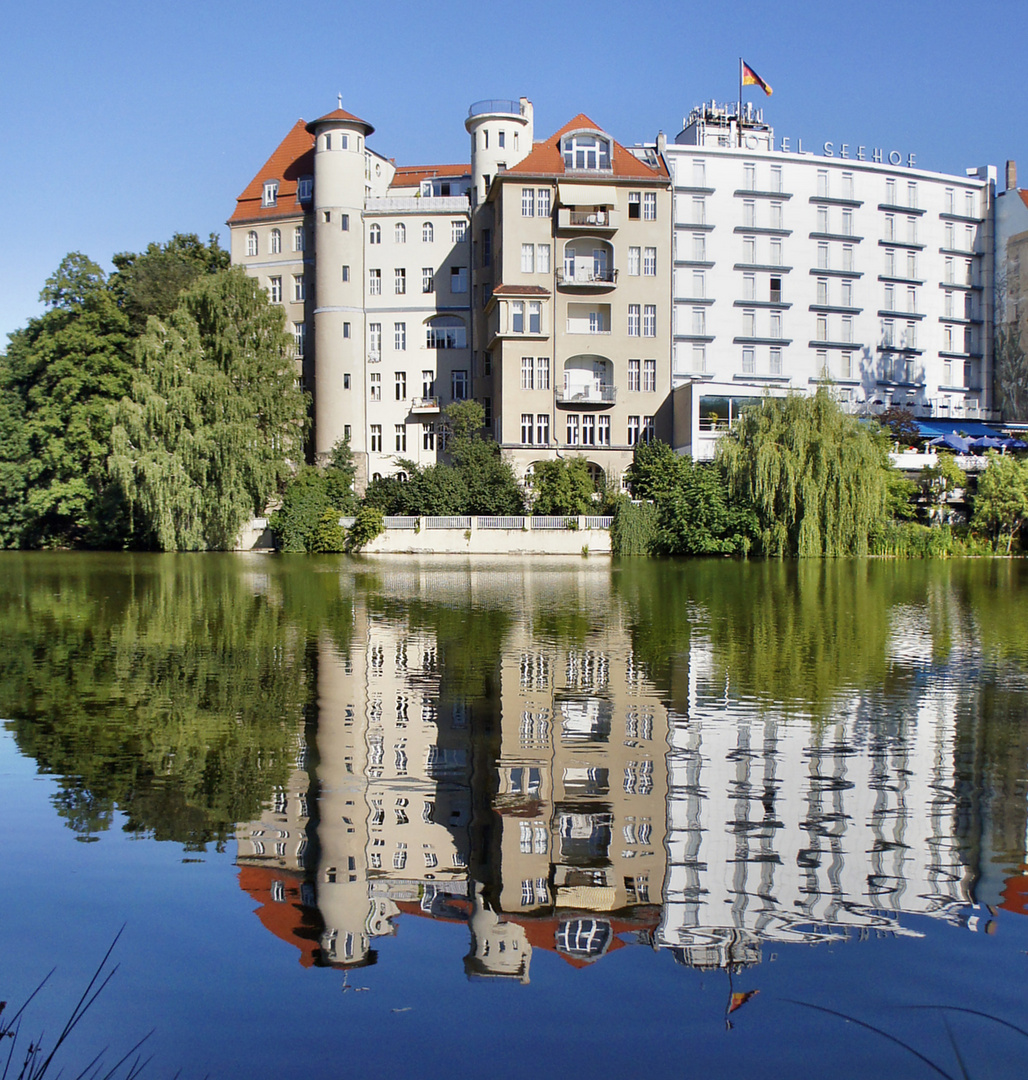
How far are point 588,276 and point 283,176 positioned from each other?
24717mm

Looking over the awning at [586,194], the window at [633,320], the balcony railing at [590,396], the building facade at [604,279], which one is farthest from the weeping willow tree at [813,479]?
the awning at [586,194]

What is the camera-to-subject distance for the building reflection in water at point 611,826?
571 centimetres

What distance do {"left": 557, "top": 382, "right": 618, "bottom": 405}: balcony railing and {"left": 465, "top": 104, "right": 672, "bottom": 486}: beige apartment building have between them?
2.7 inches

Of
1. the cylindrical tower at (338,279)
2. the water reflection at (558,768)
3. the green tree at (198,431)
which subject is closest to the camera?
the water reflection at (558,768)

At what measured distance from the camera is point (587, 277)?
6216cm

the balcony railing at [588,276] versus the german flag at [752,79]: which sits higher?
the german flag at [752,79]

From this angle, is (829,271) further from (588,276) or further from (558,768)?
(558,768)

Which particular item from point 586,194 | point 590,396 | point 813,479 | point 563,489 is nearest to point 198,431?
point 563,489

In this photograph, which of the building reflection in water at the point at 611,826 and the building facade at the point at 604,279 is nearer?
A: the building reflection in water at the point at 611,826

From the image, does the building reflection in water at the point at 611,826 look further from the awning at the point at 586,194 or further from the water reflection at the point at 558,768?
the awning at the point at 586,194

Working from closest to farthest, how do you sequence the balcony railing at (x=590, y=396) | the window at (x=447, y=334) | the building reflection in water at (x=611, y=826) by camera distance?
the building reflection in water at (x=611, y=826) → the balcony railing at (x=590, y=396) → the window at (x=447, y=334)

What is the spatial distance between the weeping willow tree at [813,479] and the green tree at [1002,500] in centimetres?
1017

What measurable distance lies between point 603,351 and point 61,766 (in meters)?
55.5

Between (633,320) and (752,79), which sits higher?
(752,79)
